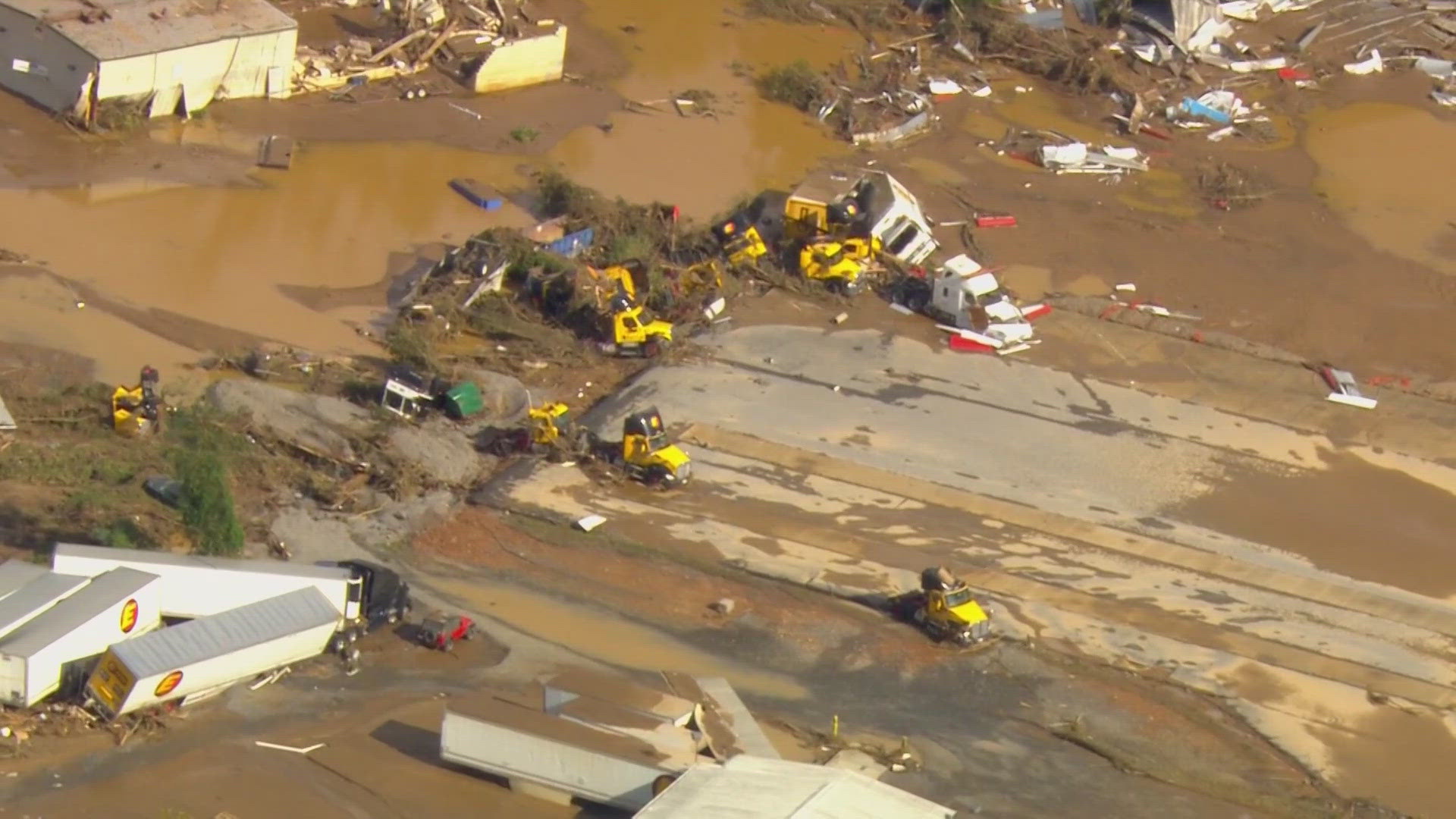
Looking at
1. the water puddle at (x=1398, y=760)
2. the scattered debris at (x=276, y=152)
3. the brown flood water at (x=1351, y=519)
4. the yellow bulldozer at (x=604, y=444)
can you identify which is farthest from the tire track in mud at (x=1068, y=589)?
the scattered debris at (x=276, y=152)

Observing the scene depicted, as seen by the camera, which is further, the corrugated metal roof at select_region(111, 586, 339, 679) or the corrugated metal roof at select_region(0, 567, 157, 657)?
the corrugated metal roof at select_region(111, 586, 339, 679)

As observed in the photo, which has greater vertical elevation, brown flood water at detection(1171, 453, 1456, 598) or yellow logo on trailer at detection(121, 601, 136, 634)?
brown flood water at detection(1171, 453, 1456, 598)

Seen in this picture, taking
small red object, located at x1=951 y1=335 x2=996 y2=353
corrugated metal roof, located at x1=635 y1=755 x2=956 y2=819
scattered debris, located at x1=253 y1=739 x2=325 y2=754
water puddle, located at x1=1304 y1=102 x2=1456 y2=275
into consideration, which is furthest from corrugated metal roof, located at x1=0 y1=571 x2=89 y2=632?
water puddle, located at x1=1304 y1=102 x2=1456 y2=275

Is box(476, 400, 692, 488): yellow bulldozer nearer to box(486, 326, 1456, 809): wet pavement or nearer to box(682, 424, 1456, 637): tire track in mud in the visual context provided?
box(486, 326, 1456, 809): wet pavement

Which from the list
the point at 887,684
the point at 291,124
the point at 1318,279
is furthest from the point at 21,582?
the point at 1318,279

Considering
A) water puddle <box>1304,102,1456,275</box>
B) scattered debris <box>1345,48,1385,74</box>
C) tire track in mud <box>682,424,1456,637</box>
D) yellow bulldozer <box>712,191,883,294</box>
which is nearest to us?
tire track in mud <box>682,424,1456,637</box>

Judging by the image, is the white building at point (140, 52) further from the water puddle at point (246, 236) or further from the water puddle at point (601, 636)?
the water puddle at point (601, 636)

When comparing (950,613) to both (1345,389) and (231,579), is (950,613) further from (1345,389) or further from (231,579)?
(1345,389)
